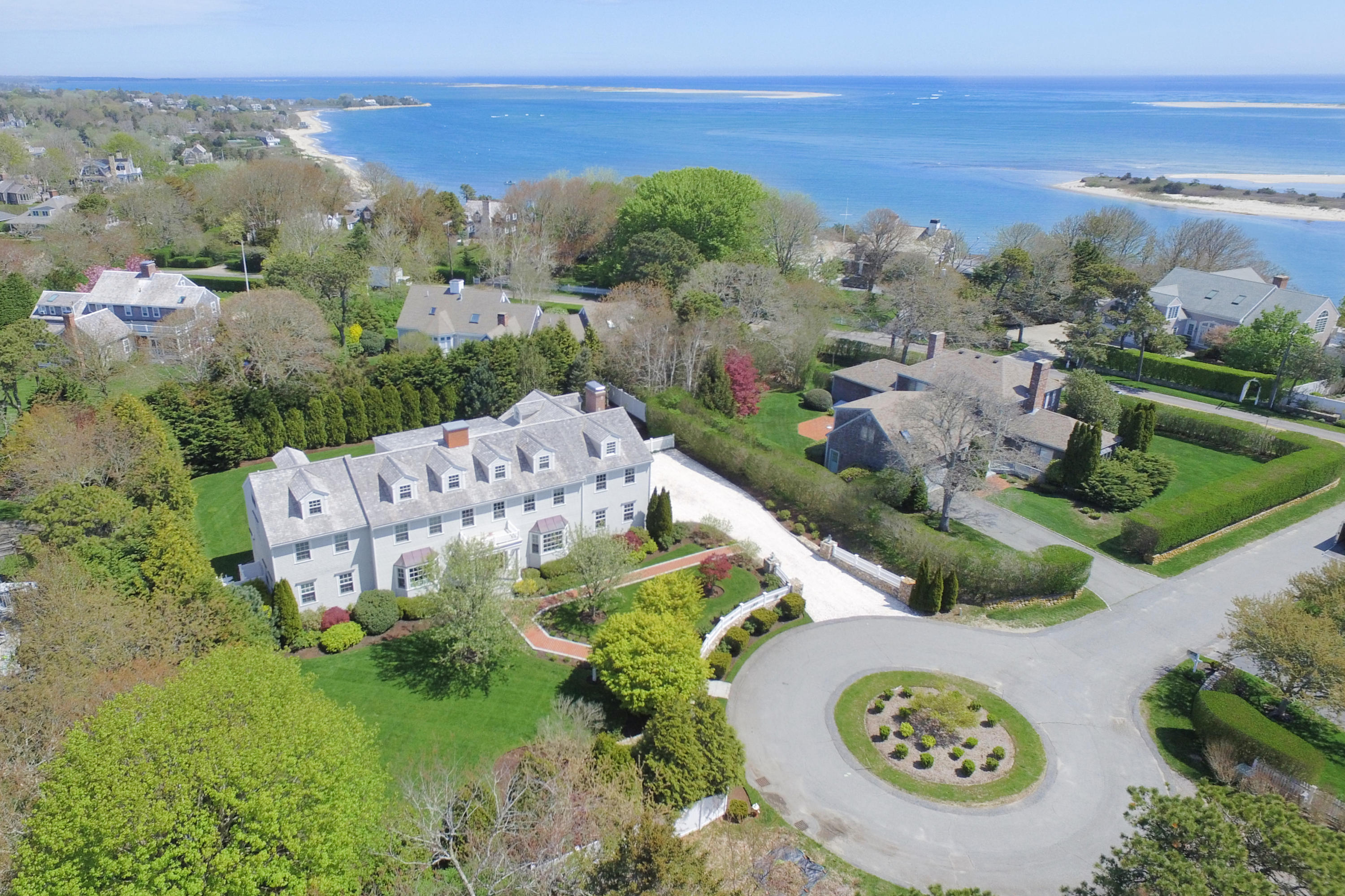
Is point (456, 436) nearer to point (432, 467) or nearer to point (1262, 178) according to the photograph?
point (432, 467)

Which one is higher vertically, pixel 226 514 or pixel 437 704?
pixel 226 514

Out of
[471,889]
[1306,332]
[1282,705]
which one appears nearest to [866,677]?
[1282,705]

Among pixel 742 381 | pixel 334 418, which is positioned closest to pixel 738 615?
pixel 742 381

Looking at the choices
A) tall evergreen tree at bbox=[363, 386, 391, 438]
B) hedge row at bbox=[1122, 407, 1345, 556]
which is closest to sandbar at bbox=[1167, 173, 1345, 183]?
hedge row at bbox=[1122, 407, 1345, 556]

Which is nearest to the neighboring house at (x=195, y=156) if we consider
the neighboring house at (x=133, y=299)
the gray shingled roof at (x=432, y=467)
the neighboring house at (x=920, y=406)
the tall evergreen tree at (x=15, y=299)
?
the tall evergreen tree at (x=15, y=299)

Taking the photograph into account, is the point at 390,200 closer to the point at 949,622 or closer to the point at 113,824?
the point at 949,622

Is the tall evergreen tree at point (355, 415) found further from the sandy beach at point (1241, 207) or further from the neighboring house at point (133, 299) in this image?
the sandy beach at point (1241, 207)
